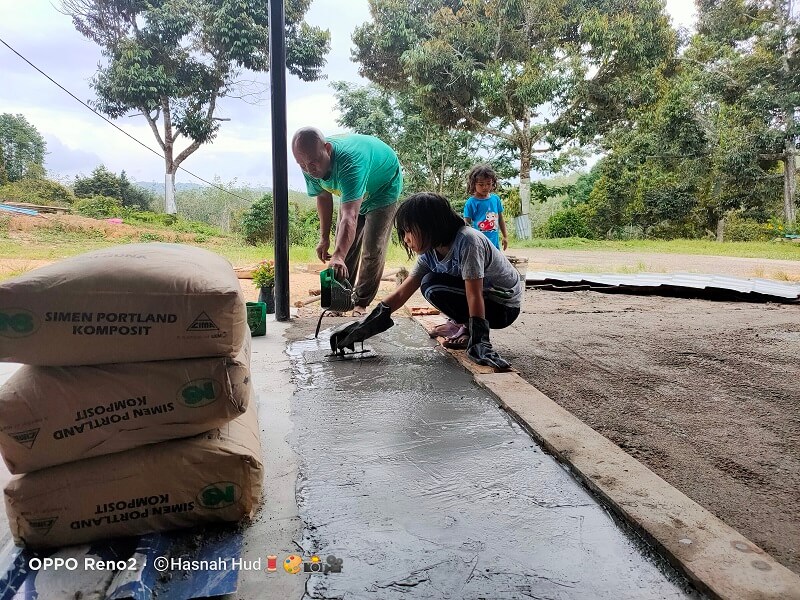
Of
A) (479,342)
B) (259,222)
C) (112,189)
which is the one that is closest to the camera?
(479,342)

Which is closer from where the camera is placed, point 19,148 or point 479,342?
point 479,342

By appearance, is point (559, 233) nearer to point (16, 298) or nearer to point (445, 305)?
point (445, 305)

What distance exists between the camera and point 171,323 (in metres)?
1.06

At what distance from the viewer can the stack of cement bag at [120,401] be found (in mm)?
986

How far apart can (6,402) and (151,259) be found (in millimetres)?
371

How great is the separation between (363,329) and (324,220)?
122 cm

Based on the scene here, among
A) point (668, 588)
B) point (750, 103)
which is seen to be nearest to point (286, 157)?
point (668, 588)

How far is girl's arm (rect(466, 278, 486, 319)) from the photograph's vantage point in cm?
227

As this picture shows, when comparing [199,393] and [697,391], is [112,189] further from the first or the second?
[697,391]

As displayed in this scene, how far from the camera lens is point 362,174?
3059 millimetres

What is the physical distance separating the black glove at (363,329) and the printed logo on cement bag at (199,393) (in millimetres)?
1373

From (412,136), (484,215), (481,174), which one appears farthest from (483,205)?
(412,136)

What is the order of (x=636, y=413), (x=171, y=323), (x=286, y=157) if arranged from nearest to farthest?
(x=171, y=323) → (x=636, y=413) → (x=286, y=157)
